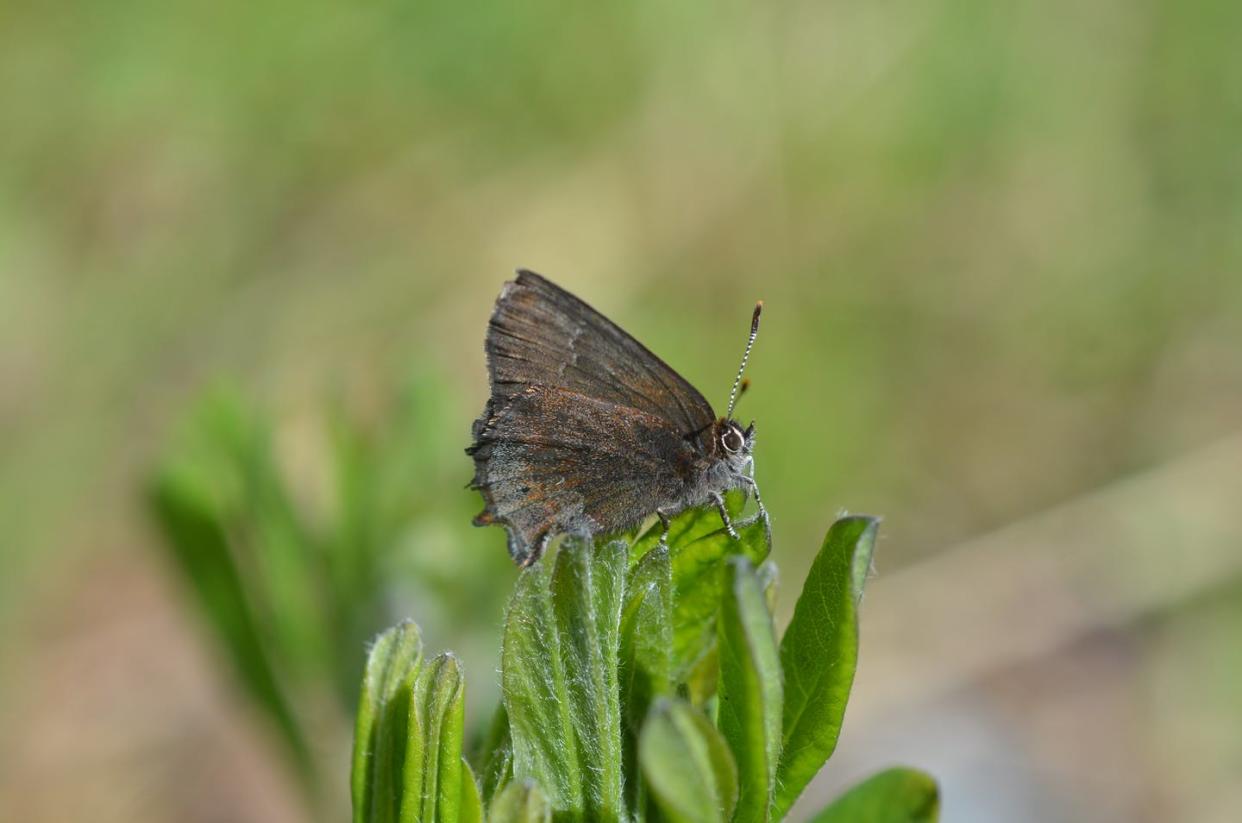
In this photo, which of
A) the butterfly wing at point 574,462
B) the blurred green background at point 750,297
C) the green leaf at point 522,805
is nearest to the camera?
the green leaf at point 522,805

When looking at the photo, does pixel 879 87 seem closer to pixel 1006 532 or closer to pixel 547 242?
pixel 547 242

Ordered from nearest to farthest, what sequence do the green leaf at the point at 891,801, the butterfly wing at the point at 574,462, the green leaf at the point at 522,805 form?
the green leaf at the point at 522,805
the green leaf at the point at 891,801
the butterfly wing at the point at 574,462

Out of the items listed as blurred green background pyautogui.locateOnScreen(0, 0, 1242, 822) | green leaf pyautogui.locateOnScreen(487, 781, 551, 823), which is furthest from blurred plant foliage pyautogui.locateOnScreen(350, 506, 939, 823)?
blurred green background pyautogui.locateOnScreen(0, 0, 1242, 822)

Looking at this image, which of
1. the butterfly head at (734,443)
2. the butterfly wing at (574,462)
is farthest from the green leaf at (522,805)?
the butterfly head at (734,443)

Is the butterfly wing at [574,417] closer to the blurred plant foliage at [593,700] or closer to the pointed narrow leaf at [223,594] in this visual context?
the blurred plant foliage at [593,700]

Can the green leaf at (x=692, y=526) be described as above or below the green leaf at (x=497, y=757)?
above

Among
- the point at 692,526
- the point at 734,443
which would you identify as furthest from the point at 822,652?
the point at 734,443
